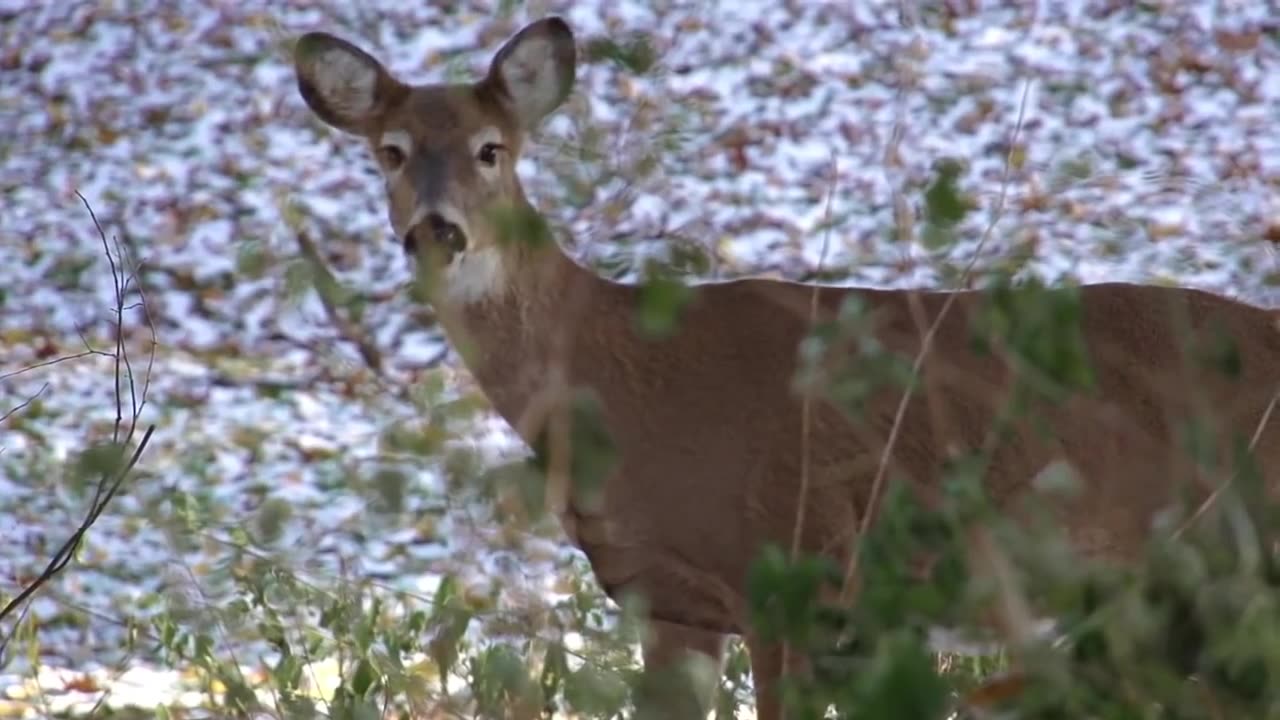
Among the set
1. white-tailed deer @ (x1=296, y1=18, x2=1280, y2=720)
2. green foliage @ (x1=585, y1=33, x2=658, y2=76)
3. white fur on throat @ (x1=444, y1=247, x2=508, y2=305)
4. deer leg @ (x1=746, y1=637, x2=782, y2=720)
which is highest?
green foliage @ (x1=585, y1=33, x2=658, y2=76)

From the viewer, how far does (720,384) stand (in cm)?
430

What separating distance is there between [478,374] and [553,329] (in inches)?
7.4

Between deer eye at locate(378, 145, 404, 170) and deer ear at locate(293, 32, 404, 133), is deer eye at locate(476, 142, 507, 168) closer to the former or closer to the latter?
deer eye at locate(378, 145, 404, 170)

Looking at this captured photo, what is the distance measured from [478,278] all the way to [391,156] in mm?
375

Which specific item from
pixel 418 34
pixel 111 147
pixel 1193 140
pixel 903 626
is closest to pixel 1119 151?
pixel 1193 140

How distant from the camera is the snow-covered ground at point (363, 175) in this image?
688 cm

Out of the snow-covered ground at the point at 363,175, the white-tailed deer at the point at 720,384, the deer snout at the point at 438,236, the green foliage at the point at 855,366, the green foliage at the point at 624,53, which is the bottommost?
the snow-covered ground at the point at 363,175

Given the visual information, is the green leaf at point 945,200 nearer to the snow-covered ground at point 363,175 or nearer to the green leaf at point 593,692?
the green leaf at point 593,692

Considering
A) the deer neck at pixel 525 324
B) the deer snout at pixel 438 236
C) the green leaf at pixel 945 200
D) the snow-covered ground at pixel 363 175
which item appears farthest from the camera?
the snow-covered ground at pixel 363 175

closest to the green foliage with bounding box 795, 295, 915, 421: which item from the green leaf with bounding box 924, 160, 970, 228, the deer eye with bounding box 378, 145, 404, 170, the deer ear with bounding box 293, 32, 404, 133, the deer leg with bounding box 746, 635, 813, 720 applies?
the green leaf with bounding box 924, 160, 970, 228

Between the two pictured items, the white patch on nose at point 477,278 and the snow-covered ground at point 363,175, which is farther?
the snow-covered ground at point 363,175

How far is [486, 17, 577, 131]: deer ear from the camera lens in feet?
14.1

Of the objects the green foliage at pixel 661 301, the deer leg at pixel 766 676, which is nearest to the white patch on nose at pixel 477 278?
the deer leg at pixel 766 676

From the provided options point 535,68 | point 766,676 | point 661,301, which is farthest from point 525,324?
point 661,301
